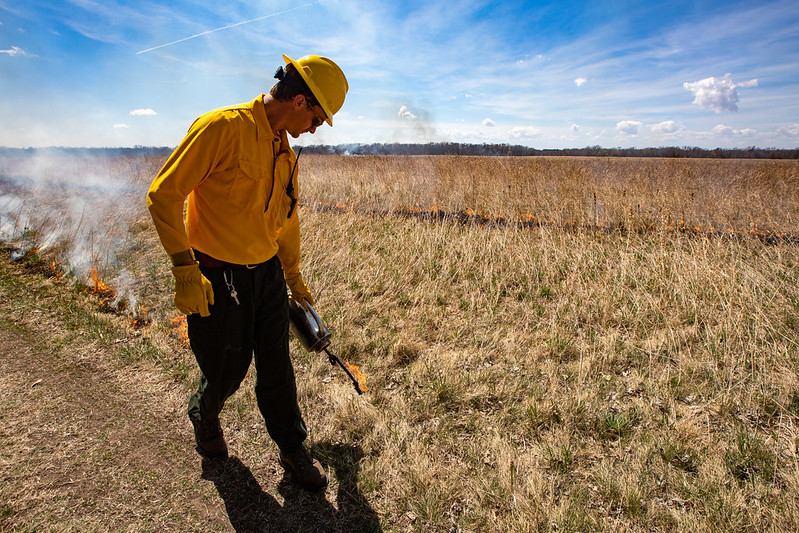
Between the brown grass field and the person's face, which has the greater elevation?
the person's face

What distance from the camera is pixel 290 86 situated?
180 cm

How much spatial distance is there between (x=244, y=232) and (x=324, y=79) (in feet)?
2.57

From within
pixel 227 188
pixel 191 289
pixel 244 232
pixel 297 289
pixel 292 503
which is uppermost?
pixel 227 188

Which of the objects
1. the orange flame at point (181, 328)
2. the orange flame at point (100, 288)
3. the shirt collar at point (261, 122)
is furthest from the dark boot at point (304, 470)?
the orange flame at point (100, 288)

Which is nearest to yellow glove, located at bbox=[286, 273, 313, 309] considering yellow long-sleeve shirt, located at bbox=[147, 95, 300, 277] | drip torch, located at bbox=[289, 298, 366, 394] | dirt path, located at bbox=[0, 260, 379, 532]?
drip torch, located at bbox=[289, 298, 366, 394]

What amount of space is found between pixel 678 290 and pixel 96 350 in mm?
5595

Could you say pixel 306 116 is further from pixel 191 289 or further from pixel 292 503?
pixel 292 503

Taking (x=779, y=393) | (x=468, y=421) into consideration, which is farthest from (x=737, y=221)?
(x=468, y=421)

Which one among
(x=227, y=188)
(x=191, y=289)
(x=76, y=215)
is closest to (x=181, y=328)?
(x=191, y=289)

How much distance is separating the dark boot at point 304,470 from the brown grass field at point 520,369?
105 mm

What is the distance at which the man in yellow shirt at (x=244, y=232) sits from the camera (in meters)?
1.66

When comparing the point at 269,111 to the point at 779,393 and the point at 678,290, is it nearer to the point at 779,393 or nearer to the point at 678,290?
the point at 779,393

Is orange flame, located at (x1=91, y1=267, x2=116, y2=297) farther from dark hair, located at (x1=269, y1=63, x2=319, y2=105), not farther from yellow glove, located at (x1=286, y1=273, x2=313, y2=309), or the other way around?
dark hair, located at (x1=269, y1=63, x2=319, y2=105)

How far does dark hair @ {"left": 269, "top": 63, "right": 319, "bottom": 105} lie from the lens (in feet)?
5.88
